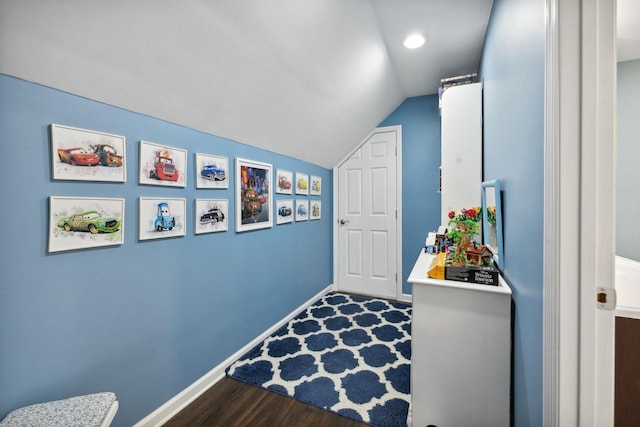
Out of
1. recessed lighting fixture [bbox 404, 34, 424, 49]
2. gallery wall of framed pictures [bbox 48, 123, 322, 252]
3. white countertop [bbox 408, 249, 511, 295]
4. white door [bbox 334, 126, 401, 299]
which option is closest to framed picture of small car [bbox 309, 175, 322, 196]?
white door [bbox 334, 126, 401, 299]

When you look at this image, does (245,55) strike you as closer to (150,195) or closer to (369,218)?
(150,195)

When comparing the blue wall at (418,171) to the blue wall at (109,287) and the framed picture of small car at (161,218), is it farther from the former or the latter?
the framed picture of small car at (161,218)

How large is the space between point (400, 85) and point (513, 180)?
7.22 ft

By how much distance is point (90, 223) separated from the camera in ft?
3.84

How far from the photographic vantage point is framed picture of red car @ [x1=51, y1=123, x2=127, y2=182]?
3.52 ft

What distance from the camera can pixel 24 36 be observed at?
3.03 feet

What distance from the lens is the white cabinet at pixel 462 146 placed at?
2.07 metres

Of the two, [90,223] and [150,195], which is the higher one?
[150,195]

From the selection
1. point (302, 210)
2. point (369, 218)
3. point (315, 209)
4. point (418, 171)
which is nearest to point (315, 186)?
point (315, 209)

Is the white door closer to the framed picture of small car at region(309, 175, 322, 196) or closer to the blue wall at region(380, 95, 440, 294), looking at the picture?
the blue wall at region(380, 95, 440, 294)

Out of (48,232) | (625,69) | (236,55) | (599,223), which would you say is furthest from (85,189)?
(625,69)

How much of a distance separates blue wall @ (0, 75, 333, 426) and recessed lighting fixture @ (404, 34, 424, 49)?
1610 millimetres

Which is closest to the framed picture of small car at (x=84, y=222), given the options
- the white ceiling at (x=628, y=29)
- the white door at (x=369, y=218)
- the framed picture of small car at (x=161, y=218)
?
the framed picture of small car at (x=161, y=218)

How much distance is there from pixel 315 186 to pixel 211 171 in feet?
5.33
